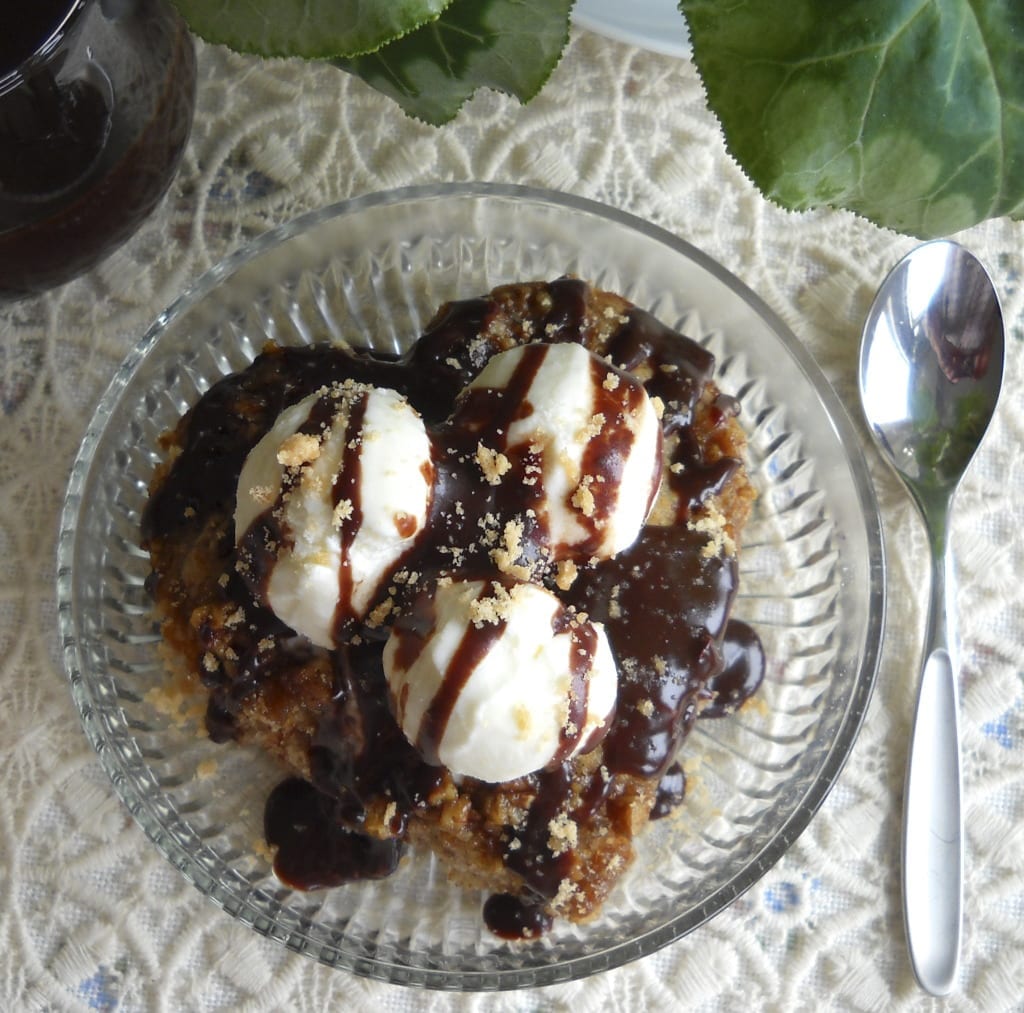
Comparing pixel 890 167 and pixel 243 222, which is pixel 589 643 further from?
pixel 243 222

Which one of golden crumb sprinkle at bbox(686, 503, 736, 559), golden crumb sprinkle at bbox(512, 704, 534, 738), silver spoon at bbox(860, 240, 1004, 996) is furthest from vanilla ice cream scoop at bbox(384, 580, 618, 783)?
silver spoon at bbox(860, 240, 1004, 996)

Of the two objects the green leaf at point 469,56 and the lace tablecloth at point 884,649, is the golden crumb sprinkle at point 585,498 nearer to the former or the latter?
the green leaf at point 469,56

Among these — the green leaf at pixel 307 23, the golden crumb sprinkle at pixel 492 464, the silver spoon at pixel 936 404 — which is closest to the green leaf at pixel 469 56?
the green leaf at pixel 307 23

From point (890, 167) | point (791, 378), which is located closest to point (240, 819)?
point (791, 378)

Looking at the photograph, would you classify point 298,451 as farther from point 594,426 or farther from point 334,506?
point 594,426

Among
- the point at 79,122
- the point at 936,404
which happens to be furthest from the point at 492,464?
the point at 936,404
